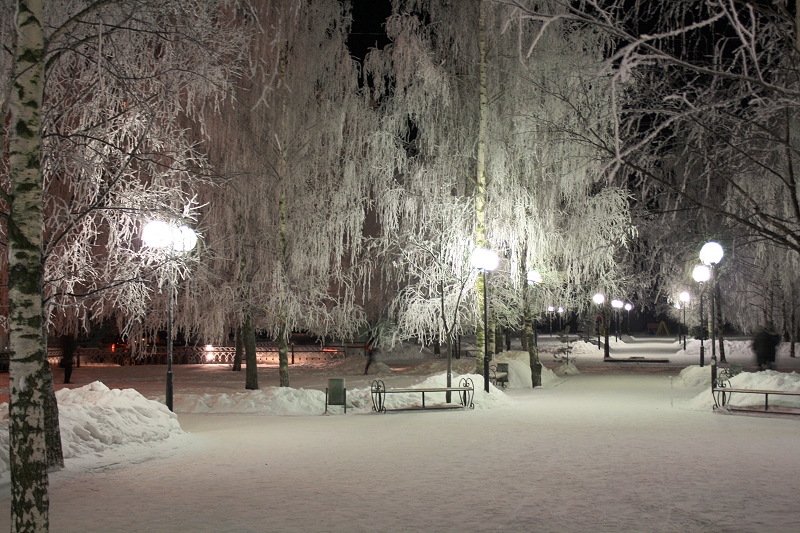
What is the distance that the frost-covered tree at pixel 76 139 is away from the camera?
477cm

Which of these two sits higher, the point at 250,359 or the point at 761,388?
the point at 250,359

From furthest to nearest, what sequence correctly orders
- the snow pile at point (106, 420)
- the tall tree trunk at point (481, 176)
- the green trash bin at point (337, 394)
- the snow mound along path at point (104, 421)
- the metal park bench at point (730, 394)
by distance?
the tall tree trunk at point (481, 176) < the green trash bin at point (337, 394) < the metal park bench at point (730, 394) < the snow pile at point (106, 420) < the snow mound along path at point (104, 421)

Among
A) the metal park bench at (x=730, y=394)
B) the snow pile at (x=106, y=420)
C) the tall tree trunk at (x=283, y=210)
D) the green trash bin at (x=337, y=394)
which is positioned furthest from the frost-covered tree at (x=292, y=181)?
the metal park bench at (x=730, y=394)

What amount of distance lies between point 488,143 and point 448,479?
13.2 m

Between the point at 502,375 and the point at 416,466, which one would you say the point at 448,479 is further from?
the point at 502,375

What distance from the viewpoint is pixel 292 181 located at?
18531 millimetres

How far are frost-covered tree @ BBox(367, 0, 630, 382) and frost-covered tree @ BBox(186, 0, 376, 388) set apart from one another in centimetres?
143

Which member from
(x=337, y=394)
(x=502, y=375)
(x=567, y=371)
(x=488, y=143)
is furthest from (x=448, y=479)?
(x=567, y=371)

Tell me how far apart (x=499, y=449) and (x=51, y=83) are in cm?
823

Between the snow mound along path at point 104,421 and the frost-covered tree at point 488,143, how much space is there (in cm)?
889

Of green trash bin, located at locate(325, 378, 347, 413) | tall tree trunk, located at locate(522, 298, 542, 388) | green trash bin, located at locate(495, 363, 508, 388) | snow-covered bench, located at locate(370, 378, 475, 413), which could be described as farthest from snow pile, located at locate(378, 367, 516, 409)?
tall tree trunk, located at locate(522, 298, 542, 388)

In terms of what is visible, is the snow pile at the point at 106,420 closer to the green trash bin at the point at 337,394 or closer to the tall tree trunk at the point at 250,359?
the green trash bin at the point at 337,394

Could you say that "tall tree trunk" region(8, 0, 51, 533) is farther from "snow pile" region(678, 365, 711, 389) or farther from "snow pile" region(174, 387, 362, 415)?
"snow pile" region(678, 365, 711, 389)

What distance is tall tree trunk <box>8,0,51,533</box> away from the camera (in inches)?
185
